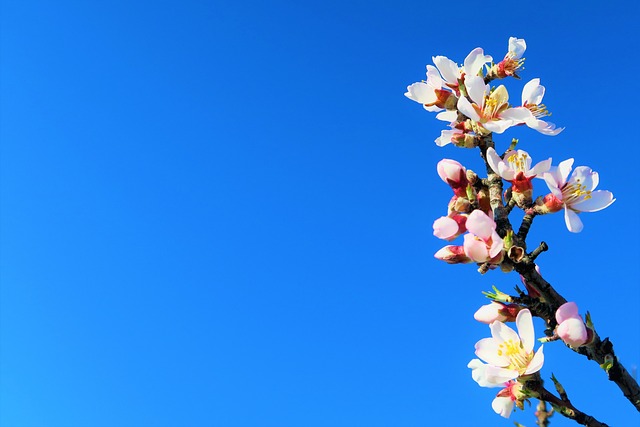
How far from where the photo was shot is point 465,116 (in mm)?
3541

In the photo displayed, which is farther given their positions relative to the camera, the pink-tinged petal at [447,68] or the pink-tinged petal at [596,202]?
the pink-tinged petal at [447,68]

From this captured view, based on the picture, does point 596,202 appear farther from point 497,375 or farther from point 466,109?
point 497,375

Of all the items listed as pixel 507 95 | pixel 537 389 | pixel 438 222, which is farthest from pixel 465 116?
pixel 537 389

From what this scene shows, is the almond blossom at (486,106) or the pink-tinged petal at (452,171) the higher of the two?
the almond blossom at (486,106)

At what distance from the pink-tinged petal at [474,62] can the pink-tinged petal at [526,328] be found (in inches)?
62.3

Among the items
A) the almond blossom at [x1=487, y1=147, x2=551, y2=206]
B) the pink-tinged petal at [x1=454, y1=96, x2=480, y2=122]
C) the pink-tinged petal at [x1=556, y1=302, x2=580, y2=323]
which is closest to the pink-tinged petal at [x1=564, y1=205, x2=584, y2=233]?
the almond blossom at [x1=487, y1=147, x2=551, y2=206]

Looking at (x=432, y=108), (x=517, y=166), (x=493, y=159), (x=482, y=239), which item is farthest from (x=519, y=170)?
(x=432, y=108)

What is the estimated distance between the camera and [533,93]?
3.63m

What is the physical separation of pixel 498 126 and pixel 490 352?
1.23 meters

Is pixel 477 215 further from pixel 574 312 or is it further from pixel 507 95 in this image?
pixel 507 95

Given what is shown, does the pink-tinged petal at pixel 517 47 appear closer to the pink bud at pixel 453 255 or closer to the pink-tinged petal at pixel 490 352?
the pink bud at pixel 453 255

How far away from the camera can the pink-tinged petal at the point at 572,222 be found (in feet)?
10.1

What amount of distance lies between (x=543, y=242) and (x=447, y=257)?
0.47 meters

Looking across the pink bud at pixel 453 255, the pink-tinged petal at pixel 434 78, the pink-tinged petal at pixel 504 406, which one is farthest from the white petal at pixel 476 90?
the pink-tinged petal at pixel 504 406
